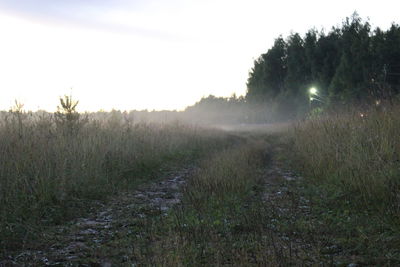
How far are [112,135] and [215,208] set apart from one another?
6.68m

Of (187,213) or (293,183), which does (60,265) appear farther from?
(293,183)

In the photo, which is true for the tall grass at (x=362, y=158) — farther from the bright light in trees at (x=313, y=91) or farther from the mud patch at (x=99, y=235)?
the bright light in trees at (x=313, y=91)

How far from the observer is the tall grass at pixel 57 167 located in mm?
5906

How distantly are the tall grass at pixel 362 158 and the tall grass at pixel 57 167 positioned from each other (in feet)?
16.4

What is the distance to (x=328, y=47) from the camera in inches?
2157

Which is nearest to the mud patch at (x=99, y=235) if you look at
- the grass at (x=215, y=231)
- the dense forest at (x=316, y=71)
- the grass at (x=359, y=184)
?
the grass at (x=215, y=231)

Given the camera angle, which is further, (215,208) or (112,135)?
(112,135)

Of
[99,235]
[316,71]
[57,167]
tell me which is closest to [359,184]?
[99,235]

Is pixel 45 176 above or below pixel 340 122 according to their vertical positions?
below

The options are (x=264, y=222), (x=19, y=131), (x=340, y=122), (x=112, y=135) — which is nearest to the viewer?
(x=264, y=222)

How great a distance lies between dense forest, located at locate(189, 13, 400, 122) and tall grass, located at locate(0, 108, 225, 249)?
61.1ft

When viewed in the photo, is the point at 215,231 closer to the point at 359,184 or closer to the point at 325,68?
the point at 359,184

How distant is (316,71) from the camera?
5581 cm

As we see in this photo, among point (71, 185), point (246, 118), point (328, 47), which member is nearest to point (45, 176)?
point (71, 185)
